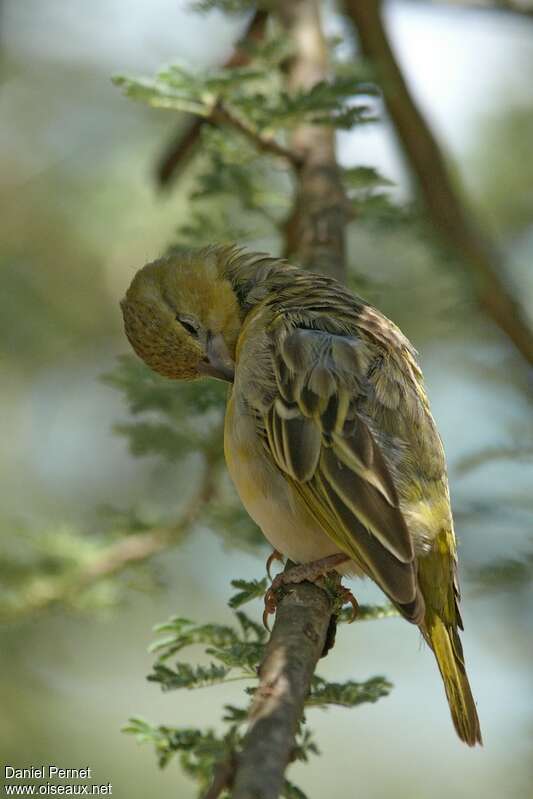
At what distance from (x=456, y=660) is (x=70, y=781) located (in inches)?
112

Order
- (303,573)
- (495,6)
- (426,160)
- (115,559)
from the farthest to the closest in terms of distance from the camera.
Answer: (495,6) < (426,160) < (115,559) < (303,573)

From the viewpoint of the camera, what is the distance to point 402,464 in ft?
11.6

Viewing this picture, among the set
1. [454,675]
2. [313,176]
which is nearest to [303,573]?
[454,675]

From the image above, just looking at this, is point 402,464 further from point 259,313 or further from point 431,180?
point 431,180

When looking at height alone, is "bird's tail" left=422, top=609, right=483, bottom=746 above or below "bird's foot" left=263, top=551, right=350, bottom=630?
below

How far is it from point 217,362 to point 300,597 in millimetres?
1327

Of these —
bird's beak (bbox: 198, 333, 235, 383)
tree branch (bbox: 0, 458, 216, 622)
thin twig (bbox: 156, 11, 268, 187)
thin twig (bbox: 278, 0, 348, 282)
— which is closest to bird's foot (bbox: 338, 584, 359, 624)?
bird's beak (bbox: 198, 333, 235, 383)

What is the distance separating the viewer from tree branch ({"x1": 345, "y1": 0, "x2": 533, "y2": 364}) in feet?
17.6

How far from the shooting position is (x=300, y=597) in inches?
123

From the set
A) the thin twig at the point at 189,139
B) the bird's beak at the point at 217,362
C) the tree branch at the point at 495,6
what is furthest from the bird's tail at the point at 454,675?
the tree branch at the point at 495,6

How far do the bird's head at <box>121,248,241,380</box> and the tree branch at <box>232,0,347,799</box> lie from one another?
376mm

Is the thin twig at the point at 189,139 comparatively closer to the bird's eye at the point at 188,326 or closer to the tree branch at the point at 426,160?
the tree branch at the point at 426,160

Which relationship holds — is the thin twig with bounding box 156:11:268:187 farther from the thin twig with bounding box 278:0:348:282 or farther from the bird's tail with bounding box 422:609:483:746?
the bird's tail with bounding box 422:609:483:746

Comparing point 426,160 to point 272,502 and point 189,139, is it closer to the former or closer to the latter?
point 189,139
